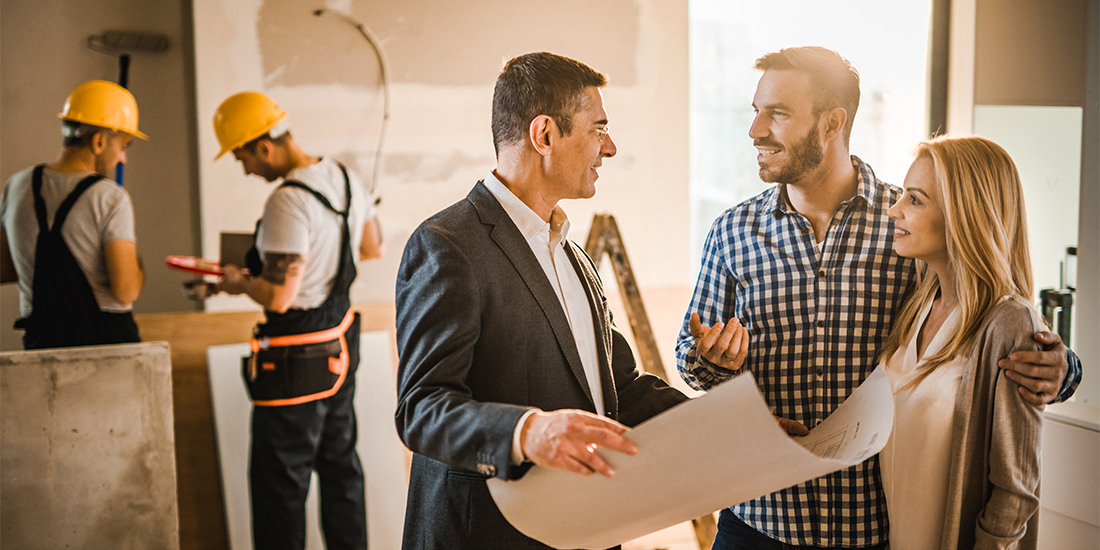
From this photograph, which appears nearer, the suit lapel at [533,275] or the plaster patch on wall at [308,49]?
the suit lapel at [533,275]

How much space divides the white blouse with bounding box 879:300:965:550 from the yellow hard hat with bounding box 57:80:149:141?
3282 millimetres

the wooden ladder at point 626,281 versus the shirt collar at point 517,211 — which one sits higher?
the shirt collar at point 517,211

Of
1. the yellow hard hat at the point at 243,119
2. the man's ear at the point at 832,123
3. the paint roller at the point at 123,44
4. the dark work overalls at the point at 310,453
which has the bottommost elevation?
the dark work overalls at the point at 310,453

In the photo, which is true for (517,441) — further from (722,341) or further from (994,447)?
(994,447)

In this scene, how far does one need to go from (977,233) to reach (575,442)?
3.49 feet

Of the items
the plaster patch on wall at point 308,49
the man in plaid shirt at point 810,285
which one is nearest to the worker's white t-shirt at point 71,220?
the plaster patch on wall at point 308,49

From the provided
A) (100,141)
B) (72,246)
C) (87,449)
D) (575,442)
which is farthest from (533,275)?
(100,141)

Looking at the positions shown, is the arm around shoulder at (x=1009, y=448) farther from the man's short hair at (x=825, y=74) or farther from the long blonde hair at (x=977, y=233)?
the man's short hair at (x=825, y=74)

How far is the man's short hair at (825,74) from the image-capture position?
1701 mm

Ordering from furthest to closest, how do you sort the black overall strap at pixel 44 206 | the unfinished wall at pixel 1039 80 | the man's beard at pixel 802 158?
1. the unfinished wall at pixel 1039 80
2. the black overall strap at pixel 44 206
3. the man's beard at pixel 802 158

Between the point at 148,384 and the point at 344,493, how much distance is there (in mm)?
1006

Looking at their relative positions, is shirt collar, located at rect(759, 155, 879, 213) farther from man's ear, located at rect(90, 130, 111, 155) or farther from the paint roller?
the paint roller

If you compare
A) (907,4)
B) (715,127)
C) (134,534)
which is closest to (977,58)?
(907,4)

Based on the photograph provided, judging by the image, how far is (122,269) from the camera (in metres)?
2.99
